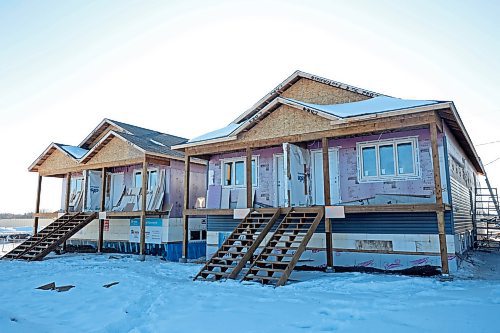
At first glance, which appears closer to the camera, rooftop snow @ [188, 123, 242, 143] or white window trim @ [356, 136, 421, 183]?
white window trim @ [356, 136, 421, 183]

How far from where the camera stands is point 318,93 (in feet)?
49.1

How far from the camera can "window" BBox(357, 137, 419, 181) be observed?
1188 centimetres

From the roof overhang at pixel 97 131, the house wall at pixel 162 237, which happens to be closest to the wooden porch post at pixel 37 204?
the house wall at pixel 162 237

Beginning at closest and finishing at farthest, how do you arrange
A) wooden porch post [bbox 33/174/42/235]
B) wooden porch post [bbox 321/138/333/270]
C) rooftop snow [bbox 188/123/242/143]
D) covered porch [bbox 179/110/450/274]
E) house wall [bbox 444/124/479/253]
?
covered porch [bbox 179/110/450/274] < wooden porch post [bbox 321/138/333/270] < house wall [bbox 444/124/479/253] < rooftop snow [bbox 188/123/242/143] < wooden porch post [bbox 33/174/42/235]

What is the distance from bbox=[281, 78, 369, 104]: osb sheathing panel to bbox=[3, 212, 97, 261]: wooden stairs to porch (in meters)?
Answer: 11.5

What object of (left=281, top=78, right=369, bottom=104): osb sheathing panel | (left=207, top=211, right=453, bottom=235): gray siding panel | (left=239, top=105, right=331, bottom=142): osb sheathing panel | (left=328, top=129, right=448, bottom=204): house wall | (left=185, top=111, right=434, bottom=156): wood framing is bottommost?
Result: (left=207, top=211, right=453, bottom=235): gray siding panel

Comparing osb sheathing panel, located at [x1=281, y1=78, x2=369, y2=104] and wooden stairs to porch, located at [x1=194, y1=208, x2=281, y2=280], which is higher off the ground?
osb sheathing panel, located at [x1=281, y1=78, x2=369, y2=104]

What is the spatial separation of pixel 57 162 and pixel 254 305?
18250mm

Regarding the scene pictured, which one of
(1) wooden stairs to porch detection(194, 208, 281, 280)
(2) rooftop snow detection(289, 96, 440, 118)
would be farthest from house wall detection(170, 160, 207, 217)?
(2) rooftop snow detection(289, 96, 440, 118)

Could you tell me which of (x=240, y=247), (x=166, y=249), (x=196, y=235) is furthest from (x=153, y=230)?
(x=240, y=247)

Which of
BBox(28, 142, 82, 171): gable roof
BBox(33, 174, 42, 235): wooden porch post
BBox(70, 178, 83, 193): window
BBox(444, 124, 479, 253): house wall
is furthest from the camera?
BBox(70, 178, 83, 193): window

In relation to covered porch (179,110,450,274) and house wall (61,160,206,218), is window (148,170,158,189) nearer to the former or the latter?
house wall (61,160,206,218)

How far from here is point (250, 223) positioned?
12125 millimetres

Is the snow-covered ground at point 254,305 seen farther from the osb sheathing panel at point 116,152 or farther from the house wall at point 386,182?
the osb sheathing panel at point 116,152
